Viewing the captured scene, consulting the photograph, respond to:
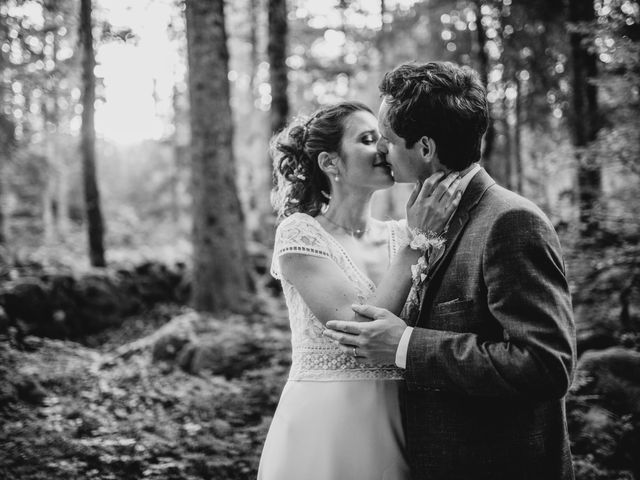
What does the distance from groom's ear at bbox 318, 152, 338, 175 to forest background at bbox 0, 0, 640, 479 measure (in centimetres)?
147

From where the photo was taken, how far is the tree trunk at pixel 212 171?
8.19 meters

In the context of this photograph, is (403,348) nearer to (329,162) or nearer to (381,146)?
(381,146)

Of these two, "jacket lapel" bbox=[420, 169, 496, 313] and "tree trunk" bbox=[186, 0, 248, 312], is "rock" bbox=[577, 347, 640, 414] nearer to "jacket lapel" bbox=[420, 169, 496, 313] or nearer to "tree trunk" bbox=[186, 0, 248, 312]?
"jacket lapel" bbox=[420, 169, 496, 313]

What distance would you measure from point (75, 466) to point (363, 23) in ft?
56.2

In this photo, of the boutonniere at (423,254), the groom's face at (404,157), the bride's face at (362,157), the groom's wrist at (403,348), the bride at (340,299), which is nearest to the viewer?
the groom's wrist at (403,348)

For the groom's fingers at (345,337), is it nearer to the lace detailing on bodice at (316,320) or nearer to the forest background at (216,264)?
the lace detailing on bodice at (316,320)

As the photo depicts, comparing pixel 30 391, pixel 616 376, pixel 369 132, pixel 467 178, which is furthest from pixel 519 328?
pixel 30 391

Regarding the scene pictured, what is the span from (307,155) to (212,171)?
567 centimetres

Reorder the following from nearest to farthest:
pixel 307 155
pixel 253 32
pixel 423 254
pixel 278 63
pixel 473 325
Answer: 1. pixel 473 325
2. pixel 423 254
3. pixel 307 155
4. pixel 278 63
5. pixel 253 32

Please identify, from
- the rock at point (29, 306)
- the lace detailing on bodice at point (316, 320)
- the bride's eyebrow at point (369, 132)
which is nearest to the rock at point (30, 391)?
→ the rock at point (29, 306)

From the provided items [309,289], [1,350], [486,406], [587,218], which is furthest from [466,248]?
[1,350]

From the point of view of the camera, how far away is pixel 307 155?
300cm

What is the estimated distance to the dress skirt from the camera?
2350 millimetres

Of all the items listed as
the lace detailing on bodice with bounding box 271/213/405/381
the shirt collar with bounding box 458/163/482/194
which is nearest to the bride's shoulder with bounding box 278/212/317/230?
the lace detailing on bodice with bounding box 271/213/405/381
